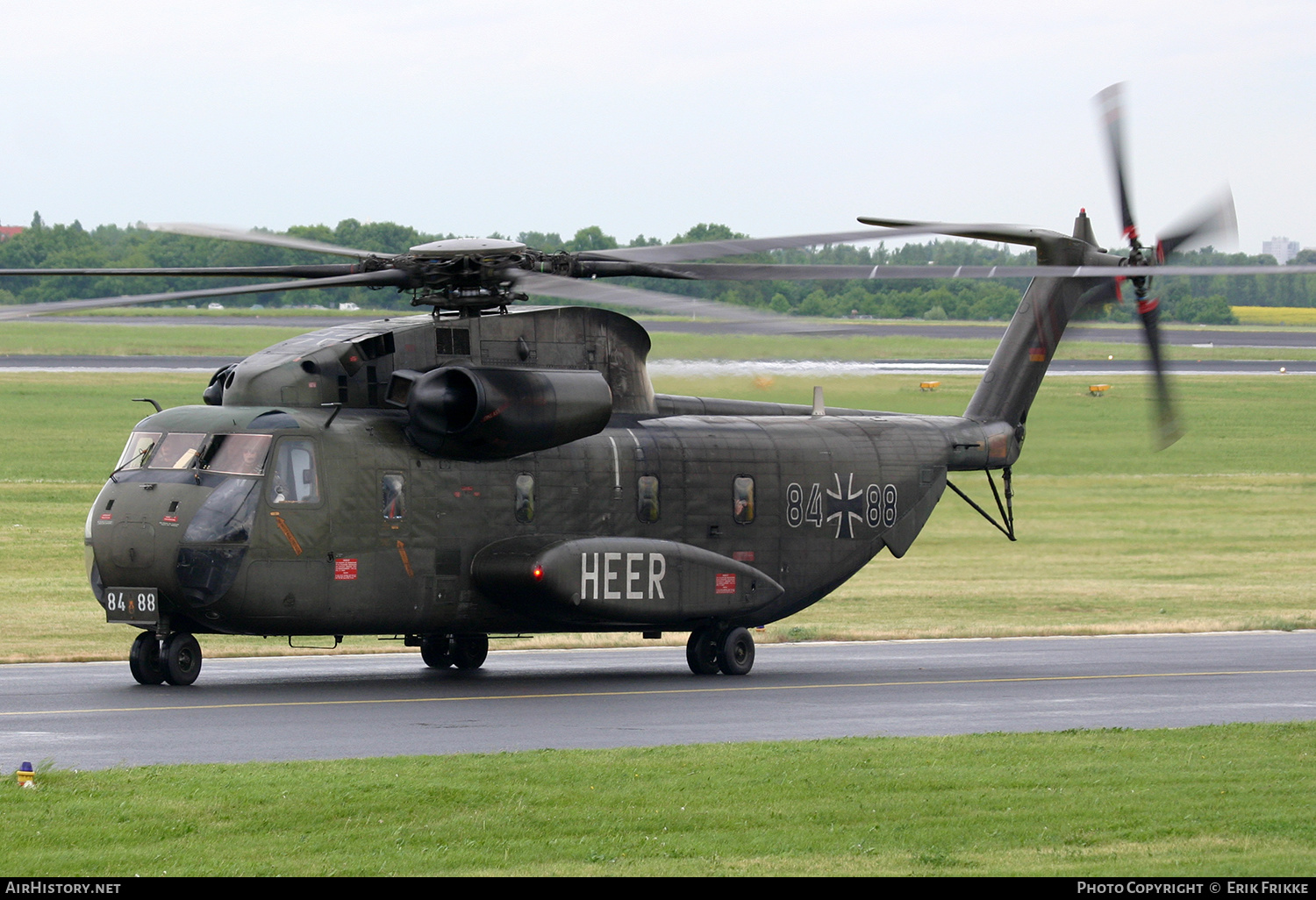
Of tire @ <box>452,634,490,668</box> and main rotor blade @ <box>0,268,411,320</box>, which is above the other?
main rotor blade @ <box>0,268,411,320</box>

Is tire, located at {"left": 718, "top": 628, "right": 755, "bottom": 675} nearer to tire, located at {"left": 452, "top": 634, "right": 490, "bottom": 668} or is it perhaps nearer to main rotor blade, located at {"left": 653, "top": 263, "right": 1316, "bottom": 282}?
tire, located at {"left": 452, "top": 634, "right": 490, "bottom": 668}

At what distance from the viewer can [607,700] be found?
19781 mm

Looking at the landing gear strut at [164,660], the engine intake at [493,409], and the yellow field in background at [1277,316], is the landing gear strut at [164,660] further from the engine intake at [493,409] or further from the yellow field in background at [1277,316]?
the yellow field in background at [1277,316]

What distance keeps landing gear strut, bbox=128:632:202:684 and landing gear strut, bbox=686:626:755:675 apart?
6.72 m

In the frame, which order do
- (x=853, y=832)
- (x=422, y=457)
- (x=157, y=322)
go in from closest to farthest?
(x=853, y=832) → (x=422, y=457) → (x=157, y=322)

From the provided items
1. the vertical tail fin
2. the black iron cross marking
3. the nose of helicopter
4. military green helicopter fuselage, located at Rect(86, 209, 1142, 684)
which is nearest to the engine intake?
military green helicopter fuselage, located at Rect(86, 209, 1142, 684)

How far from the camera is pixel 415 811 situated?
11758mm

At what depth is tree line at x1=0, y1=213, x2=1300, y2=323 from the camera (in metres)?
23.6

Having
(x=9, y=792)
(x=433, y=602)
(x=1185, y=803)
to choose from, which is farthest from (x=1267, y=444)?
(x=9, y=792)

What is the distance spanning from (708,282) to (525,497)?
15.1 ft

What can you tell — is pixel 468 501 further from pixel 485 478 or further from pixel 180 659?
pixel 180 659
